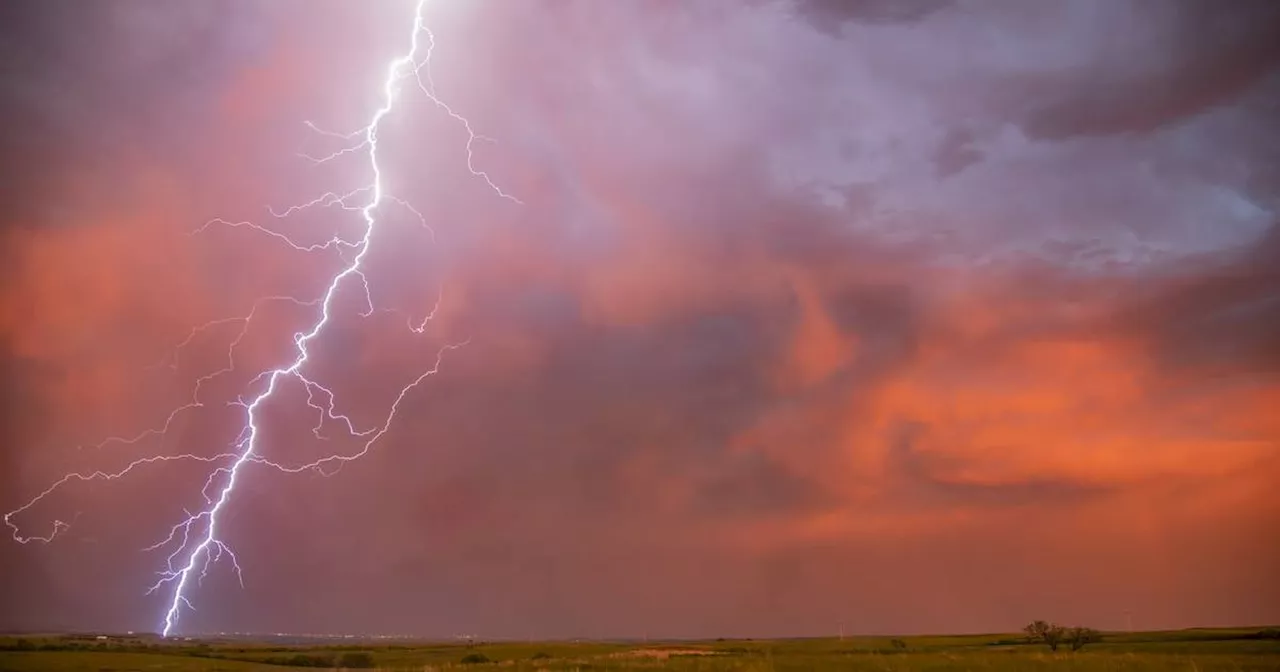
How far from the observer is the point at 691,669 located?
37.9m

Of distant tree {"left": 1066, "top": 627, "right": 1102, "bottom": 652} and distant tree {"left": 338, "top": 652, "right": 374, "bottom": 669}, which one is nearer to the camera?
distant tree {"left": 338, "top": 652, "right": 374, "bottom": 669}

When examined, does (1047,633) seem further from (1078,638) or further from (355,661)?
(355,661)

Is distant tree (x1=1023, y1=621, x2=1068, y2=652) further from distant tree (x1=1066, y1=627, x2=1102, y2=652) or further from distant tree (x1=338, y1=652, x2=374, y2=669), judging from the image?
distant tree (x1=338, y1=652, x2=374, y2=669)

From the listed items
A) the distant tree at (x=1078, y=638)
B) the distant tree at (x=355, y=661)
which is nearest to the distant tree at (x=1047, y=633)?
the distant tree at (x=1078, y=638)

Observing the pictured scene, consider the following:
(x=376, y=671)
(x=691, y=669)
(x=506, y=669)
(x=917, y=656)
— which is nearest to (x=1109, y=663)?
(x=917, y=656)

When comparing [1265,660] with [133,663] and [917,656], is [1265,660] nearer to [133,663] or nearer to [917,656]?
[917,656]

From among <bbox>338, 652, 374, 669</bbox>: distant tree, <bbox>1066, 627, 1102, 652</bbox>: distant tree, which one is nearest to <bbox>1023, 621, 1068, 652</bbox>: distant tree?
<bbox>1066, 627, 1102, 652</bbox>: distant tree

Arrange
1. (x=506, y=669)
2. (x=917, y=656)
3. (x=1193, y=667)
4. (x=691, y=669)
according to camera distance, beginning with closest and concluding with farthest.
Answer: (x=1193, y=667) → (x=691, y=669) → (x=506, y=669) → (x=917, y=656)

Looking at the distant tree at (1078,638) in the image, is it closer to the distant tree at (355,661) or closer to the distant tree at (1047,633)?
the distant tree at (1047,633)

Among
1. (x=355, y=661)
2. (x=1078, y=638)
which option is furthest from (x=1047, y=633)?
(x=355, y=661)

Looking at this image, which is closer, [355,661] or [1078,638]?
[355,661]

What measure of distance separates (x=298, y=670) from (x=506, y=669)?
1547 cm

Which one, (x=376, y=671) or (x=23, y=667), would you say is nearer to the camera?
(x=23, y=667)

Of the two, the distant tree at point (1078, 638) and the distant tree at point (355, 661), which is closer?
the distant tree at point (355, 661)
